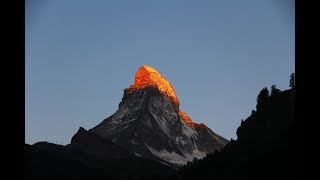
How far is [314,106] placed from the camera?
28.9 ft

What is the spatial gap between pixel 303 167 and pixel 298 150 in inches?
9.7
